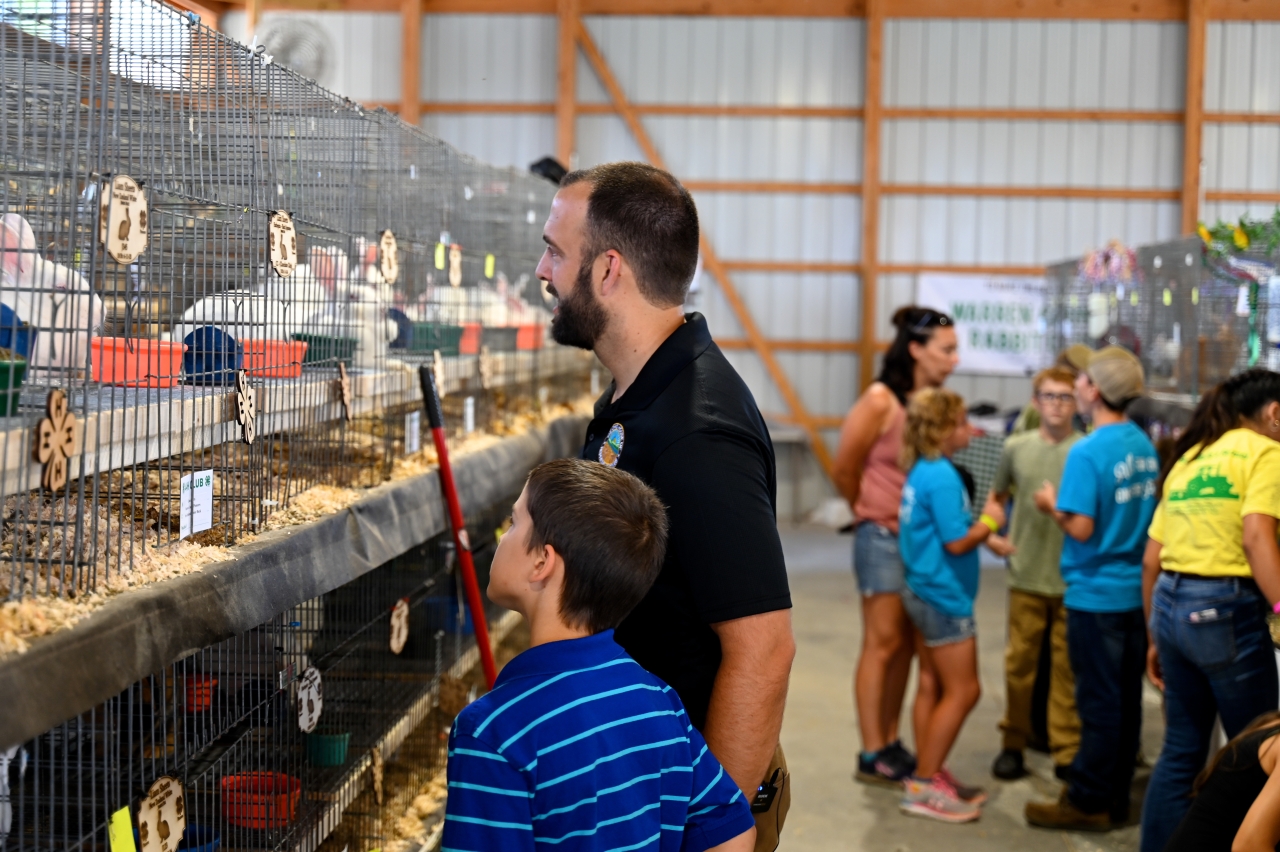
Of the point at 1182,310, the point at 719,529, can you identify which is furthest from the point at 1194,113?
the point at 719,529

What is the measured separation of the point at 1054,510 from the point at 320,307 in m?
2.82

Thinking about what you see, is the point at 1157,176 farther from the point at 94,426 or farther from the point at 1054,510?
the point at 94,426

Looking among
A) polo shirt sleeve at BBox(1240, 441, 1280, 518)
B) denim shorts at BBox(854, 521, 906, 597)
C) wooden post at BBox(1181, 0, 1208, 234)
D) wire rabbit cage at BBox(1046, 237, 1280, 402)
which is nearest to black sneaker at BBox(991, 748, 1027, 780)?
denim shorts at BBox(854, 521, 906, 597)

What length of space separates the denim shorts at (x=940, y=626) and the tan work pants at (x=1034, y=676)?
0.65m

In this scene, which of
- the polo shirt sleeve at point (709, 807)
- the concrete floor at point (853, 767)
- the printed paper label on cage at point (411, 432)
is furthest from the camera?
the concrete floor at point (853, 767)

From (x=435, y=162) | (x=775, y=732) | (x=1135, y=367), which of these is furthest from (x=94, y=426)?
(x=1135, y=367)

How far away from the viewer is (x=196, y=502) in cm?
206

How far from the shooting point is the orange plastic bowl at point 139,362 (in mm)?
1859

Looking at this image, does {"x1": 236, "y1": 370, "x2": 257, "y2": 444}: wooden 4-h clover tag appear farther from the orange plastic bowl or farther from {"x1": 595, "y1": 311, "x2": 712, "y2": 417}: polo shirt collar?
{"x1": 595, "y1": 311, "x2": 712, "y2": 417}: polo shirt collar

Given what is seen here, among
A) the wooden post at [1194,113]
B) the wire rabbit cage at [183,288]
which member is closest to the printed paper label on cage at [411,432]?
the wire rabbit cage at [183,288]

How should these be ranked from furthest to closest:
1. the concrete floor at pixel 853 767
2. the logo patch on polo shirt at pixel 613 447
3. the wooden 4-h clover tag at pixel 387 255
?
the concrete floor at pixel 853 767, the wooden 4-h clover tag at pixel 387 255, the logo patch on polo shirt at pixel 613 447

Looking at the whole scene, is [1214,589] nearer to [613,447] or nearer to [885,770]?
[885,770]

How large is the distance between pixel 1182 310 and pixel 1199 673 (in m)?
2.84

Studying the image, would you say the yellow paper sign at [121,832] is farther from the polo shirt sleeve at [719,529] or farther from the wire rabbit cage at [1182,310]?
the wire rabbit cage at [1182,310]
